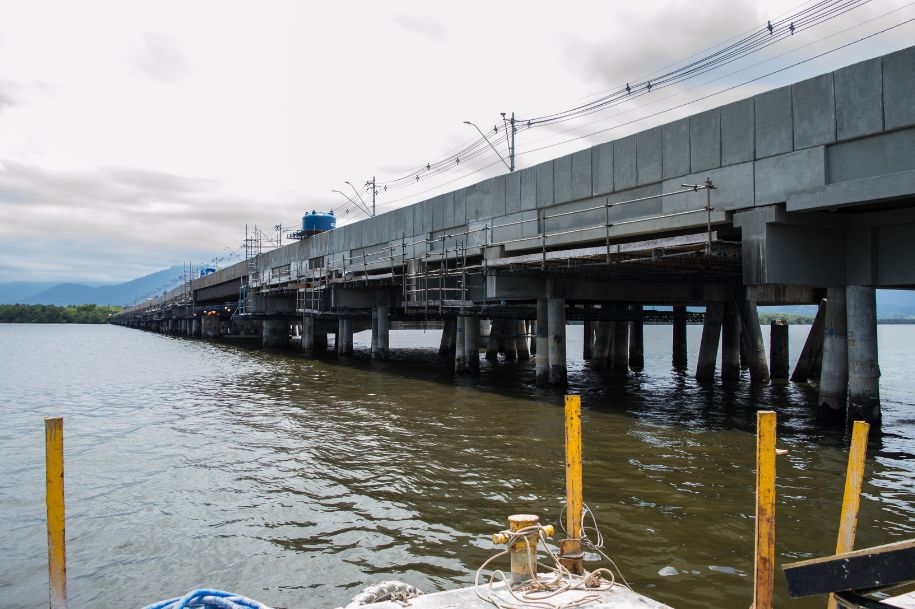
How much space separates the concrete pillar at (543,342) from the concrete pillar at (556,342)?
714mm

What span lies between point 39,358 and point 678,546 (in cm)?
6098

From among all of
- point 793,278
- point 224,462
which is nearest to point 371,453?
point 224,462

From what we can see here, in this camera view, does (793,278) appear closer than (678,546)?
No

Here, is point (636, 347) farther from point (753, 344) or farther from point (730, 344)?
point (753, 344)

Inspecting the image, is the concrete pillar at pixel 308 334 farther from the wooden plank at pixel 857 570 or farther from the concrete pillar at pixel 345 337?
the wooden plank at pixel 857 570

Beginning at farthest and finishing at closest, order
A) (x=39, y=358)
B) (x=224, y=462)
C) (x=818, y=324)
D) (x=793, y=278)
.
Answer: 1. (x=39, y=358)
2. (x=818, y=324)
3. (x=793, y=278)
4. (x=224, y=462)

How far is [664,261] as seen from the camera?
22594mm

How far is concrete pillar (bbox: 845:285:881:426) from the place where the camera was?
61.8 feet

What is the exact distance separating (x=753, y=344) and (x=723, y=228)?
676 inches

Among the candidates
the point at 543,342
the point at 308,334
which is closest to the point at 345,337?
the point at 308,334

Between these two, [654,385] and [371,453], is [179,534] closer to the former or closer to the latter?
[371,453]

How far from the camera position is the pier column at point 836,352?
67.6 feet

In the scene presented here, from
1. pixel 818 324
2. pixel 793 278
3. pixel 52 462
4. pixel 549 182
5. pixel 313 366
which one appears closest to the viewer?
pixel 52 462

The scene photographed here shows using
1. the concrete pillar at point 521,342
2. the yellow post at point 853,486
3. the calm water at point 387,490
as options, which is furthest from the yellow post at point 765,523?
the concrete pillar at point 521,342
